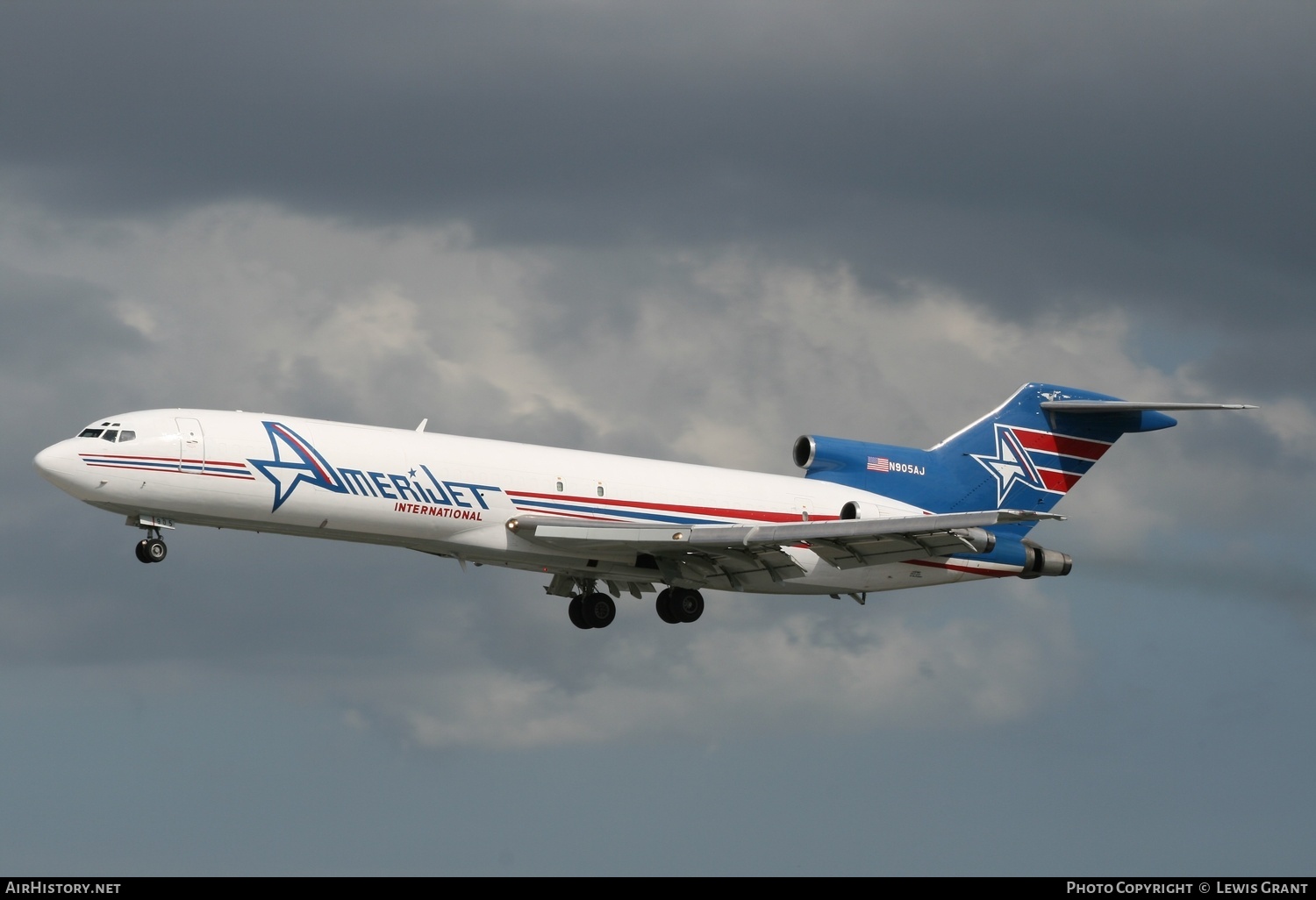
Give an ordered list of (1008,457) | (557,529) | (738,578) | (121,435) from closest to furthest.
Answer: (121,435), (557,529), (738,578), (1008,457)

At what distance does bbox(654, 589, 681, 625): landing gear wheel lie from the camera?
153 feet

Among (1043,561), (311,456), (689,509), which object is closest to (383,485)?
(311,456)

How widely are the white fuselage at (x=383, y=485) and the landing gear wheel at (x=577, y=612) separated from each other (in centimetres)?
239

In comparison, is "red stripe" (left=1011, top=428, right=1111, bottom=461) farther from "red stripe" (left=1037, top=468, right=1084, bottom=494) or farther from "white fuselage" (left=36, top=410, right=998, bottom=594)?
"white fuselage" (left=36, top=410, right=998, bottom=594)

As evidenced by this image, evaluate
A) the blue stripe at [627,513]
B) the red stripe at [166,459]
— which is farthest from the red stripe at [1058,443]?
the red stripe at [166,459]

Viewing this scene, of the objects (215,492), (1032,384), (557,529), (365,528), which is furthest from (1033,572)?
(215,492)

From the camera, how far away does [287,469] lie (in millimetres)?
39812

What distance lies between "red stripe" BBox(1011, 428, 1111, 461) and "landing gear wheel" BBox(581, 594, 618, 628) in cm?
1274

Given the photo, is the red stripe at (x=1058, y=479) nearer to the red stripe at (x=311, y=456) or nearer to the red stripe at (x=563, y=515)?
the red stripe at (x=563, y=515)

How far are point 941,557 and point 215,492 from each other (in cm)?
1924

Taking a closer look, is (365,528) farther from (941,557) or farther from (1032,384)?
→ (1032,384)

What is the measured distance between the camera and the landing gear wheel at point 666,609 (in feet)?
153

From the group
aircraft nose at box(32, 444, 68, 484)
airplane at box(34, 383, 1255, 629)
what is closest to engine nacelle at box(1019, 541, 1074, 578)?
airplane at box(34, 383, 1255, 629)

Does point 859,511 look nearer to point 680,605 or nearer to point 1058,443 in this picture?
point 680,605
